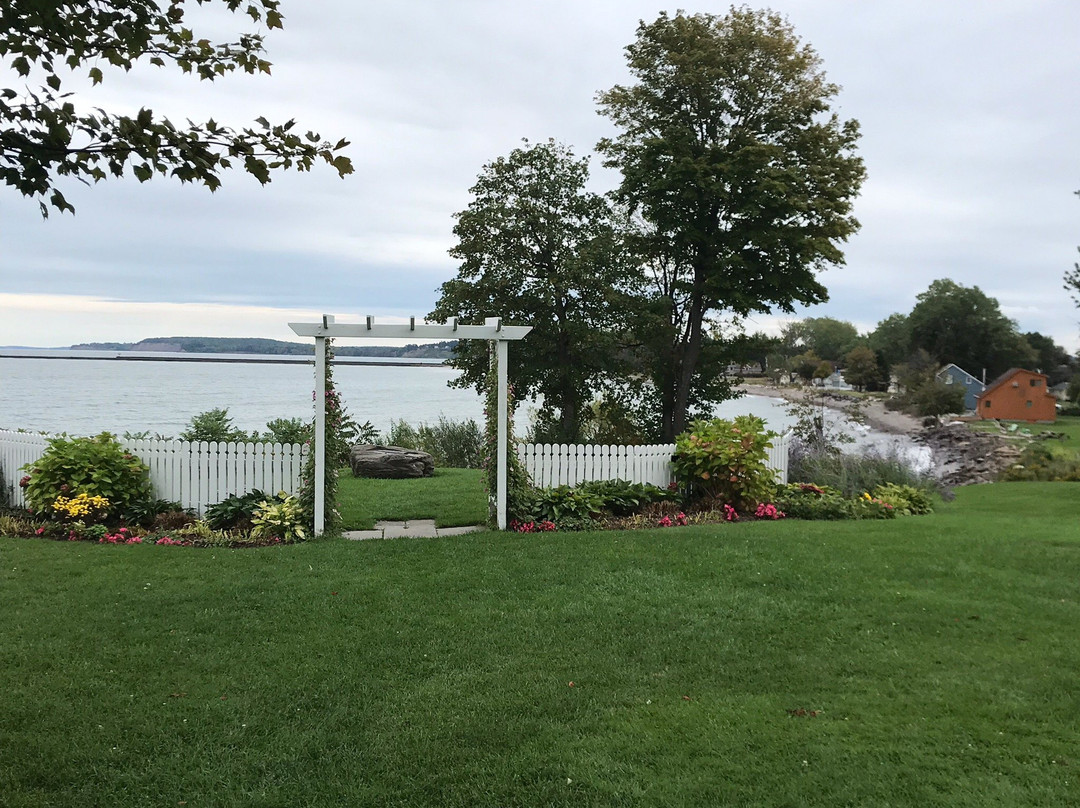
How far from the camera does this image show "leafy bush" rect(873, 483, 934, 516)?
10406 millimetres

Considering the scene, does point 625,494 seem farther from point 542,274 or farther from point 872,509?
point 542,274

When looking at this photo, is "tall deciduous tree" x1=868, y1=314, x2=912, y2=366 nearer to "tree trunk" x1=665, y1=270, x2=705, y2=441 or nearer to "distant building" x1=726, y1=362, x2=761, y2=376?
"distant building" x1=726, y1=362, x2=761, y2=376

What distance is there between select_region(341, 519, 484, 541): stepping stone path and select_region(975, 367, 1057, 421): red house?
146ft

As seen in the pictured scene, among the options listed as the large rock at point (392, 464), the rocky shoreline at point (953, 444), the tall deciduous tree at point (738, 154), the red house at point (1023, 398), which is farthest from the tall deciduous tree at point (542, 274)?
the red house at point (1023, 398)

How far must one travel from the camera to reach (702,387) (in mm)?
17984

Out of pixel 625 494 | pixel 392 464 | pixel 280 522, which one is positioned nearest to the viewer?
pixel 280 522

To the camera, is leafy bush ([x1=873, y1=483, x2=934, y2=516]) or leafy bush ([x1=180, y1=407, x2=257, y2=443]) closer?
leafy bush ([x1=873, y1=483, x2=934, y2=516])

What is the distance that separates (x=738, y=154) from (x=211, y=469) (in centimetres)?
1142

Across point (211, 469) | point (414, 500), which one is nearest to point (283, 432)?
point (414, 500)

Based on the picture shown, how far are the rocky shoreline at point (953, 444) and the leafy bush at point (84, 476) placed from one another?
1401 cm

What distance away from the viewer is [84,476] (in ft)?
28.1

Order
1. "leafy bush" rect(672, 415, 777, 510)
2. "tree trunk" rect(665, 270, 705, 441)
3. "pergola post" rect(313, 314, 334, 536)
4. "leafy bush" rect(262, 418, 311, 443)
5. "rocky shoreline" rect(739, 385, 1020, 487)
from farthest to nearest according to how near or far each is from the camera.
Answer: "rocky shoreline" rect(739, 385, 1020, 487), "tree trunk" rect(665, 270, 705, 441), "leafy bush" rect(262, 418, 311, 443), "leafy bush" rect(672, 415, 777, 510), "pergola post" rect(313, 314, 334, 536)

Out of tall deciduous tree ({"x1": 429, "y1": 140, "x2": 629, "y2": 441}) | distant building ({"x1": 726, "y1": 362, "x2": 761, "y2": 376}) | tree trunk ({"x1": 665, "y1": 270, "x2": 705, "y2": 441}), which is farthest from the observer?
distant building ({"x1": 726, "y1": 362, "x2": 761, "y2": 376})

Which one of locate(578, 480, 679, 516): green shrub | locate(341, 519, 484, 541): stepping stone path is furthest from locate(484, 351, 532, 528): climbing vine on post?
locate(578, 480, 679, 516): green shrub
